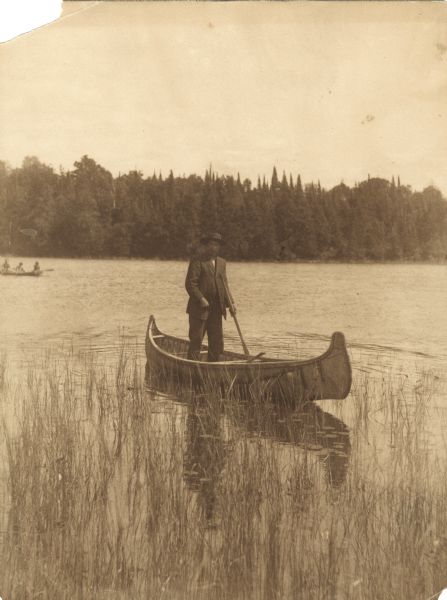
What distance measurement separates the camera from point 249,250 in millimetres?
4152

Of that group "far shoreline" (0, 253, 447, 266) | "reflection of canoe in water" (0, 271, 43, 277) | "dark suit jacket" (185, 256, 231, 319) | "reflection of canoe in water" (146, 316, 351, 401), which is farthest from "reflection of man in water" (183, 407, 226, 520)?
"reflection of canoe in water" (0, 271, 43, 277)

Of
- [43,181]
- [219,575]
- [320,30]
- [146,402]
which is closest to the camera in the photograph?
[219,575]

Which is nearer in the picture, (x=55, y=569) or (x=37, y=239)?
(x=55, y=569)

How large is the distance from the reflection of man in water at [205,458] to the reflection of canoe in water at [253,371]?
445 millimetres

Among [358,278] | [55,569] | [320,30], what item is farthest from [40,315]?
[320,30]

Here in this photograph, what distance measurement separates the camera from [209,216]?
4.14 meters

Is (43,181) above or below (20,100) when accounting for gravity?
below

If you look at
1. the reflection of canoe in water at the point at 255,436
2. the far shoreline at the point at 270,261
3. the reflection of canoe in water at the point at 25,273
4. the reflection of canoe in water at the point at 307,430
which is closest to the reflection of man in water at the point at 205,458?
the reflection of canoe in water at the point at 255,436

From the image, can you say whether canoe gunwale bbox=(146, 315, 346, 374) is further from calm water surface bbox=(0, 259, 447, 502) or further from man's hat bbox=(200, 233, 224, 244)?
man's hat bbox=(200, 233, 224, 244)

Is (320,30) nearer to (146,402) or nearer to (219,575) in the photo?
(146,402)

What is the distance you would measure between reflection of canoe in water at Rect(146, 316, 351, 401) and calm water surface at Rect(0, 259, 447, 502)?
8 centimetres

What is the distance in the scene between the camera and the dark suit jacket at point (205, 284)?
3949 mm

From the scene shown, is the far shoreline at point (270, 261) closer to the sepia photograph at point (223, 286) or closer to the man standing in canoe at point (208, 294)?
the sepia photograph at point (223, 286)

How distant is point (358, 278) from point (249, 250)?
0.68 meters
